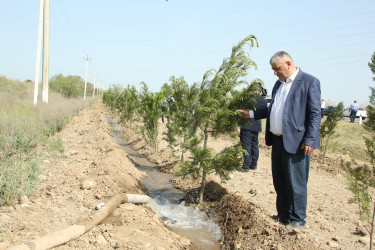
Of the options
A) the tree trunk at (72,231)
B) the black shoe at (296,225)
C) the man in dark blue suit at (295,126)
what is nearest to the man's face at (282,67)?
the man in dark blue suit at (295,126)

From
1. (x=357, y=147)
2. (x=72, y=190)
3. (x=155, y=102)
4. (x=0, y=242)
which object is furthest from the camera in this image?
(x=357, y=147)

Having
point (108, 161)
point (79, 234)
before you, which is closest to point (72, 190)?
point (79, 234)

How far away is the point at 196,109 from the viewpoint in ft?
18.4

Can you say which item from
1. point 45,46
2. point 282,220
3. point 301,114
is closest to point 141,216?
point 282,220

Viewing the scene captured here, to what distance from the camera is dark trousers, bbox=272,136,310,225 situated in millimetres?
3850

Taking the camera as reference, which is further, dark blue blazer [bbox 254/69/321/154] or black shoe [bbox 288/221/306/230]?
black shoe [bbox 288/221/306/230]

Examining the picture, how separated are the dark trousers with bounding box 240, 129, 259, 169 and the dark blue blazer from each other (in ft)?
10.3

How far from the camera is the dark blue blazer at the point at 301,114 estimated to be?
3.75m

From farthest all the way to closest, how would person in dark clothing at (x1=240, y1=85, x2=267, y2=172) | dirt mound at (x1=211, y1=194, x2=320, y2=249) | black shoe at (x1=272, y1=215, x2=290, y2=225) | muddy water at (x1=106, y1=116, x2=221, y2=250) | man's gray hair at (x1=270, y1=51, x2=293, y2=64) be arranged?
person in dark clothing at (x1=240, y1=85, x2=267, y2=172), muddy water at (x1=106, y1=116, x2=221, y2=250), black shoe at (x1=272, y1=215, x2=290, y2=225), man's gray hair at (x1=270, y1=51, x2=293, y2=64), dirt mound at (x1=211, y1=194, x2=320, y2=249)

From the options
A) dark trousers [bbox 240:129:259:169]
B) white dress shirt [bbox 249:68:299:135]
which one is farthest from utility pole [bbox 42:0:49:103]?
white dress shirt [bbox 249:68:299:135]

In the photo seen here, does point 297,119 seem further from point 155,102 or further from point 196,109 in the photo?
point 155,102

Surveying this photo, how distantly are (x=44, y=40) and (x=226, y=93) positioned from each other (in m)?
16.5

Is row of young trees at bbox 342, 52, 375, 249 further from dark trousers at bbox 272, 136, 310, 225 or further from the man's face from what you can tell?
the man's face

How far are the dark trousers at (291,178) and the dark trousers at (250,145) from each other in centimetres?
285
